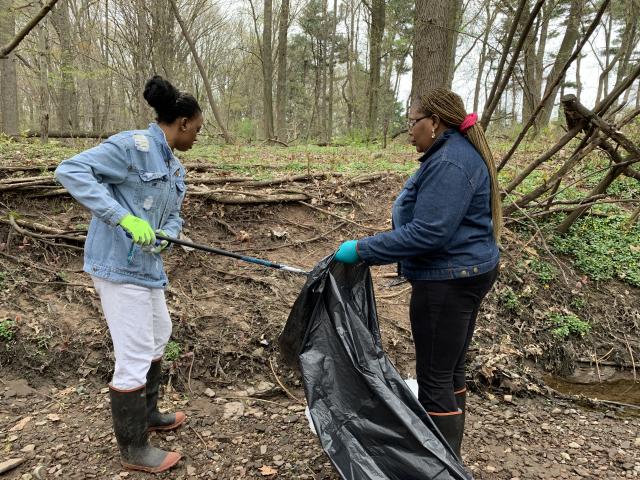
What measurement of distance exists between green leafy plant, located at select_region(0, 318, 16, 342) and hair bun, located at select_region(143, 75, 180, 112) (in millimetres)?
2156

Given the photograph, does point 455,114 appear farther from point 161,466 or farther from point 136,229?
point 161,466

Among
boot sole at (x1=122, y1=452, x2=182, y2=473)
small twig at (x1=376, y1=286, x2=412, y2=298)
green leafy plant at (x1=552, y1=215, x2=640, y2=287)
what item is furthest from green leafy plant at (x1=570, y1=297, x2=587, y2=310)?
boot sole at (x1=122, y1=452, x2=182, y2=473)

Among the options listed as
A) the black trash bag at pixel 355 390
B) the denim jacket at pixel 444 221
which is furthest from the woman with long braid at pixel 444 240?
the black trash bag at pixel 355 390

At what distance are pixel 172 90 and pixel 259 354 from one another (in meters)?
2.01

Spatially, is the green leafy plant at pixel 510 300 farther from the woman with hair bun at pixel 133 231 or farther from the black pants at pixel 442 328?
the woman with hair bun at pixel 133 231

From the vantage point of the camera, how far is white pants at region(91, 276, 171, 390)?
2.04 metres

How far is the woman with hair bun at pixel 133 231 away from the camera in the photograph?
1.91 m

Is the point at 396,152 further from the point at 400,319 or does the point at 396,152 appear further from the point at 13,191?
the point at 13,191

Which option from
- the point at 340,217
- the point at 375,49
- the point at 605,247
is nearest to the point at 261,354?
the point at 340,217

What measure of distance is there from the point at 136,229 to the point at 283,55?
1350 cm

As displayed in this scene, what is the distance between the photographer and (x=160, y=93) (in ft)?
6.70

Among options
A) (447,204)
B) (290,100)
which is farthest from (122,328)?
(290,100)

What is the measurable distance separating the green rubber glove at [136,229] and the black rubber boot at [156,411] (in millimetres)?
874

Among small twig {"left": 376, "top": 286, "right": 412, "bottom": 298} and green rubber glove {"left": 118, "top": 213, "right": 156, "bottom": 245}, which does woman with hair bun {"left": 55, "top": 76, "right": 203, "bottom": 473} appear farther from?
small twig {"left": 376, "top": 286, "right": 412, "bottom": 298}
